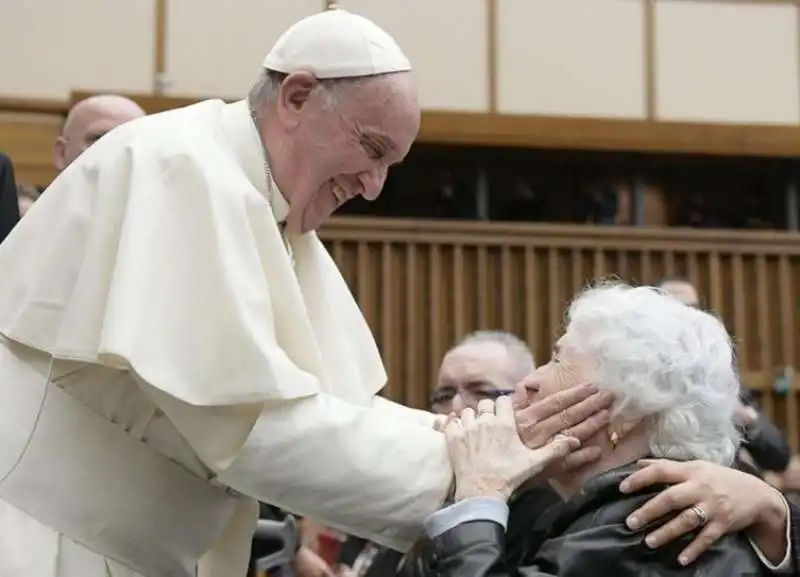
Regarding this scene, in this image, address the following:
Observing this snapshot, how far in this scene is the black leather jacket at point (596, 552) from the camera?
1.87m

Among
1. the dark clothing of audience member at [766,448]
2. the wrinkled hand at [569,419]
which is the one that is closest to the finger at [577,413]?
the wrinkled hand at [569,419]

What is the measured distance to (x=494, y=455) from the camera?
76.3 inches

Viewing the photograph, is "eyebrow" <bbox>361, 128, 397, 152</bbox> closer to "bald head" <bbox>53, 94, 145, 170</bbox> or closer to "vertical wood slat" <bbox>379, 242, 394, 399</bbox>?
"bald head" <bbox>53, 94, 145, 170</bbox>

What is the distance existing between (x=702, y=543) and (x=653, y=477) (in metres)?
0.12

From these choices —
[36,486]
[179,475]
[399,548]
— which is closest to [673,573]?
[399,548]

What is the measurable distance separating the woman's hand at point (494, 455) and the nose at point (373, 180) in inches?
15.5

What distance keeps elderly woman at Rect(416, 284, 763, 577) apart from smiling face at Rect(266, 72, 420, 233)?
1.38 ft

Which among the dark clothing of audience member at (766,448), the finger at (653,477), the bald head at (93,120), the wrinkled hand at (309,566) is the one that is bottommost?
the wrinkled hand at (309,566)

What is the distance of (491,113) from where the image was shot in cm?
697

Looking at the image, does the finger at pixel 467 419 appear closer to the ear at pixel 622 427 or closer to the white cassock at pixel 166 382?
the white cassock at pixel 166 382

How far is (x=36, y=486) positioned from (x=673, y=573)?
→ 3.11 ft

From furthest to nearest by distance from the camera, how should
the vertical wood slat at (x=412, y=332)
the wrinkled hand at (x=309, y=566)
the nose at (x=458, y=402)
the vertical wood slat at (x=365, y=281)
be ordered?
the vertical wood slat at (x=365, y=281) < the vertical wood slat at (x=412, y=332) < the wrinkled hand at (x=309, y=566) < the nose at (x=458, y=402)

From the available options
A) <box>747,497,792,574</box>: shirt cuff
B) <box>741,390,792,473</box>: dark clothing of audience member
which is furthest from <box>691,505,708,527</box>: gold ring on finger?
<box>741,390,792,473</box>: dark clothing of audience member

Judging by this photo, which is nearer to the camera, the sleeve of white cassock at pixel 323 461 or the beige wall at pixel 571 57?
the sleeve of white cassock at pixel 323 461
